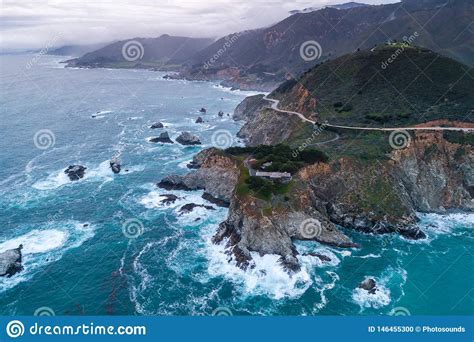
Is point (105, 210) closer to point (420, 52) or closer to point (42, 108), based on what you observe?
point (420, 52)

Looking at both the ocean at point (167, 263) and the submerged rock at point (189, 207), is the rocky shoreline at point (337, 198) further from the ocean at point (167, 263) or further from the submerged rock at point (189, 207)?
the submerged rock at point (189, 207)

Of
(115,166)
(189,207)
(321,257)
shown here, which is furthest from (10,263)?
(321,257)

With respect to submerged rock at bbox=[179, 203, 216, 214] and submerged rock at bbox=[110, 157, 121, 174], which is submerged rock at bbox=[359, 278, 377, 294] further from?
submerged rock at bbox=[110, 157, 121, 174]

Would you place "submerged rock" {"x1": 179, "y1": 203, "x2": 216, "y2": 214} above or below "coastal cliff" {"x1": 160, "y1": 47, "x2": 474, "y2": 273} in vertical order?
below

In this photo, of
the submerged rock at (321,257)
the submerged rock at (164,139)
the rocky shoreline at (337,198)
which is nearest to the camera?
the submerged rock at (321,257)

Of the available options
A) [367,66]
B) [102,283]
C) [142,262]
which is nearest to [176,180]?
[142,262]

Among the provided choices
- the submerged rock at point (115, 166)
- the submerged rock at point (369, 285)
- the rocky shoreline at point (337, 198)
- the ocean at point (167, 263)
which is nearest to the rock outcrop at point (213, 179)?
the rocky shoreline at point (337, 198)

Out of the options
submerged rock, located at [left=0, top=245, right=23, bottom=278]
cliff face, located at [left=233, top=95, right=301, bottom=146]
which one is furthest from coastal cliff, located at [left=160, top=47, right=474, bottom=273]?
submerged rock, located at [left=0, top=245, right=23, bottom=278]
